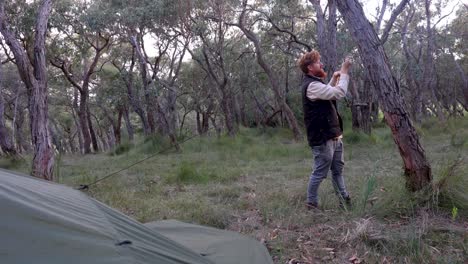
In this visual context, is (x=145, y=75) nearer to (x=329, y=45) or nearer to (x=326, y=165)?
(x=329, y=45)

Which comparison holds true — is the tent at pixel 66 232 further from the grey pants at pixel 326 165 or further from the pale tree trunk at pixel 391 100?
the pale tree trunk at pixel 391 100

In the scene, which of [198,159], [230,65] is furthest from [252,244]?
[230,65]

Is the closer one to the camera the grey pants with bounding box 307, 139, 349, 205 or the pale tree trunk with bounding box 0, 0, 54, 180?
the grey pants with bounding box 307, 139, 349, 205

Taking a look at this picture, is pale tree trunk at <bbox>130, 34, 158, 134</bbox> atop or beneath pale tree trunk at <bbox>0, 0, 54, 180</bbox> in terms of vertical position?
atop

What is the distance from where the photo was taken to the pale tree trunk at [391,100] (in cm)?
440

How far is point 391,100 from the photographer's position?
4.46 metres

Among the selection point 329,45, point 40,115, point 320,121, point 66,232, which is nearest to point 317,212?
point 320,121

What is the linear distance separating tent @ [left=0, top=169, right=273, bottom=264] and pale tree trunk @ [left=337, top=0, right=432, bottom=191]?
231 cm

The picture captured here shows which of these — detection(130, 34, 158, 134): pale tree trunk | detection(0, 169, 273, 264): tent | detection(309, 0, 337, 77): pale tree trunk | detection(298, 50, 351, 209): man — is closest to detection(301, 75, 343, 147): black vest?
detection(298, 50, 351, 209): man

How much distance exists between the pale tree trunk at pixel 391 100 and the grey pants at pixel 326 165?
0.59 metres

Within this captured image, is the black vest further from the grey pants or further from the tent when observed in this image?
the tent

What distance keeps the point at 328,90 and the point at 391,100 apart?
2.16 feet

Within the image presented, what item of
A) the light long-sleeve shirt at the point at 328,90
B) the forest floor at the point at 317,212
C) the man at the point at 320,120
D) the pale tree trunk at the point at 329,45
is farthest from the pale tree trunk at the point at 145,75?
the light long-sleeve shirt at the point at 328,90

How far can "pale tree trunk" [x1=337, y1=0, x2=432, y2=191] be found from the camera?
14.4ft
